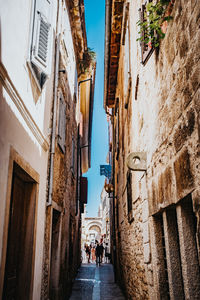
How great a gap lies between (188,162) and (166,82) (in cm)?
106

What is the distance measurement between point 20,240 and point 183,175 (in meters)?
2.98

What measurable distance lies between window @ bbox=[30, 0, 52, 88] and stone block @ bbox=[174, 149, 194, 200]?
2.72 meters

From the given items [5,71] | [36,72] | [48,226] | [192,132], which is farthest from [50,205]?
[192,132]

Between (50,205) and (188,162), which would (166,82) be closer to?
(188,162)

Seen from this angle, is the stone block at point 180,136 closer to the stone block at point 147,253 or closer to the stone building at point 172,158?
the stone building at point 172,158

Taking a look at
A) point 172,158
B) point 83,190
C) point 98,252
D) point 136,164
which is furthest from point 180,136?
point 98,252

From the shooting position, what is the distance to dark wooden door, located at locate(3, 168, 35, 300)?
3967mm

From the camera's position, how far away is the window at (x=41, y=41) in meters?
4.24

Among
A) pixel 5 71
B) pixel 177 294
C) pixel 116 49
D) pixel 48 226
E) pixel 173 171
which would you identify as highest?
pixel 116 49

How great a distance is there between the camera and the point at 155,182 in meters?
3.39

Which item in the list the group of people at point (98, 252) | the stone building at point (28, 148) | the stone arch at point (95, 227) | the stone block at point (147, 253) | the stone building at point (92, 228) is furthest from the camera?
the stone arch at point (95, 227)

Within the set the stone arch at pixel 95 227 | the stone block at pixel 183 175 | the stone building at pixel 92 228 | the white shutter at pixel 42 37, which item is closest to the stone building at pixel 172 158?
the stone block at pixel 183 175

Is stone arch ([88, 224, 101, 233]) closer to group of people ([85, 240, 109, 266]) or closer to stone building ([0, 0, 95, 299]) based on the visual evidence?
group of people ([85, 240, 109, 266])

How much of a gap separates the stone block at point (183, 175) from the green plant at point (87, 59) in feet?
31.4
